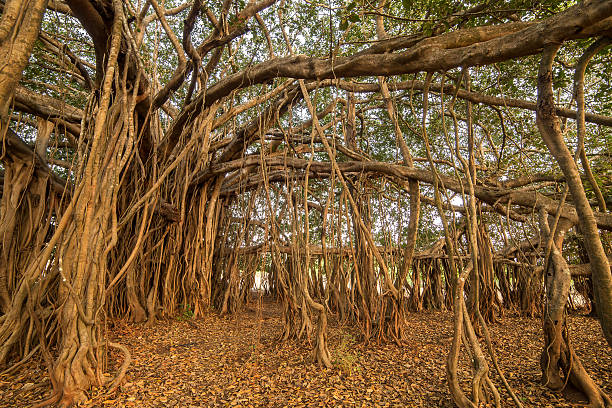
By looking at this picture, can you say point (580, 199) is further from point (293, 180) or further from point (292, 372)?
point (293, 180)

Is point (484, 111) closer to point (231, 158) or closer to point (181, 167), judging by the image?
point (231, 158)

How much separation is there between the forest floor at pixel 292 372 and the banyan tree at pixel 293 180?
0.53ft

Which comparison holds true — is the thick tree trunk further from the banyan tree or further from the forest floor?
the forest floor

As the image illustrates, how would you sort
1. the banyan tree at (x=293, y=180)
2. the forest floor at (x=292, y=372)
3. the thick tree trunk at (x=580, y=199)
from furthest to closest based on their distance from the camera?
the forest floor at (x=292, y=372) → the banyan tree at (x=293, y=180) → the thick tree trunk at (x=580, y=199)

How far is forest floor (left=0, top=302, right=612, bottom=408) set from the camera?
205 centimetres

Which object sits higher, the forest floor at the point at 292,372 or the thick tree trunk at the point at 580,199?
the thick tree trunk at the point at 580,199

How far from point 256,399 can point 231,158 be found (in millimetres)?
3419

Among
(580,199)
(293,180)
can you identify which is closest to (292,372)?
(293,180)

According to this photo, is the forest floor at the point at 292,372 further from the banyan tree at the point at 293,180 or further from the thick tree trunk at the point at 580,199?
the thick tree trunk at the point at 580,199

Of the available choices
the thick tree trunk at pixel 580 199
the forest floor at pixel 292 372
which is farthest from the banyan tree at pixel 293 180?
the forest floor at pixel 292 372

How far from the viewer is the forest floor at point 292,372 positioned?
205cm

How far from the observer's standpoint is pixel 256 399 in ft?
6.95

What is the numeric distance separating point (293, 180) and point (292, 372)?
6.14ft

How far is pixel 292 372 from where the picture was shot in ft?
8.27
